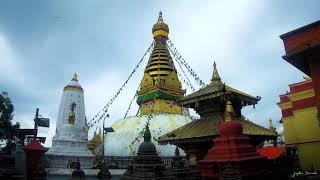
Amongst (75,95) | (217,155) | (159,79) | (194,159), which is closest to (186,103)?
(194,159)

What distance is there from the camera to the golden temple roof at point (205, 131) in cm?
1388

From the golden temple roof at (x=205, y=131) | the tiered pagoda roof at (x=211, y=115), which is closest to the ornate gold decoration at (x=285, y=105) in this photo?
the tiered pagoda roof at (x=211, y=115)

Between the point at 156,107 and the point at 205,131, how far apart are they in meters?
→ 20.2

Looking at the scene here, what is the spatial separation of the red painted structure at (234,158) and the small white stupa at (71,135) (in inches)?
619

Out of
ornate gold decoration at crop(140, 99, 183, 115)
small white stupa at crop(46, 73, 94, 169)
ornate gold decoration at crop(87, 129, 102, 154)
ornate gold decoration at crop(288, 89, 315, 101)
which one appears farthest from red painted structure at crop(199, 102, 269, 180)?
ornate gold decoration at crop(140, 99, 183, 115)

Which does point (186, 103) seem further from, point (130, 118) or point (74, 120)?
point (130, 118)

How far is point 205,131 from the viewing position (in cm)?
1424

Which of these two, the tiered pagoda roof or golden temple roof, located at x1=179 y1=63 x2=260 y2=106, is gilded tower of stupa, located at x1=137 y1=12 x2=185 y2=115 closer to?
golden temple roof, located at x1=179 y1=63 x2=260 y2=106

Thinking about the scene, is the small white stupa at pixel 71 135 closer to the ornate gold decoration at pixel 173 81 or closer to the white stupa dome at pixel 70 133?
the white stupa dome at pixel 70 133

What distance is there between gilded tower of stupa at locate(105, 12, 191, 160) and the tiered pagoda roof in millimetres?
12569

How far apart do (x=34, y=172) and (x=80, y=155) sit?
991cm

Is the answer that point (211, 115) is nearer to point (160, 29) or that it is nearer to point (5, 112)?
point (5, 112)

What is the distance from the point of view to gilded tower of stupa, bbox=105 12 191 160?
28.9 metres

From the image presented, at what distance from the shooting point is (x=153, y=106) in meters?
34.5
